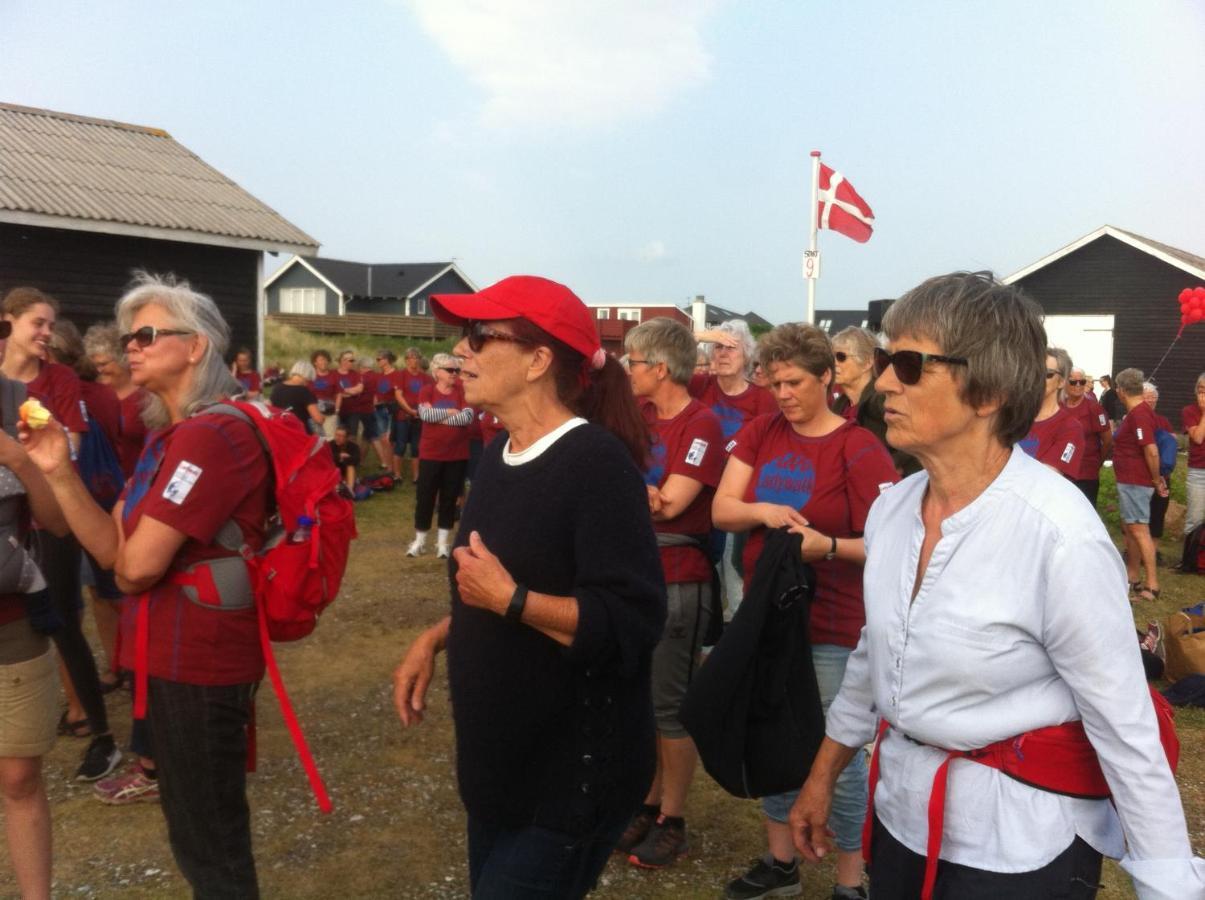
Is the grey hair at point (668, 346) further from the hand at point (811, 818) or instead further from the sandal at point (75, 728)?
the sandal at point (75, 728)

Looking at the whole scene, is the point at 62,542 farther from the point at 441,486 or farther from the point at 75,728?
the point at 441,486

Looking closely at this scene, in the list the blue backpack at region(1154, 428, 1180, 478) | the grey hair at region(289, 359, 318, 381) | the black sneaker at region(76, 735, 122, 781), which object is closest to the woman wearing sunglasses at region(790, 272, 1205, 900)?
the black sneaker at region(76, 735, 122, 781)

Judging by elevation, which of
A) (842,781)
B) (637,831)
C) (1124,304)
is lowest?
(637,831)

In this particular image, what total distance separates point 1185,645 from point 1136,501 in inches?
127

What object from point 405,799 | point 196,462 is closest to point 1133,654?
point 196,462

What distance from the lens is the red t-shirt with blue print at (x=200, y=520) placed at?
244cm

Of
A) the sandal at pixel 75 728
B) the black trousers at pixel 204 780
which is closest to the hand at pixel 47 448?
the black trousers at pixel 204 780

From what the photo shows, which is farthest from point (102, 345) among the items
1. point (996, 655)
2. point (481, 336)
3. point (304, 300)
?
point (304, 300)

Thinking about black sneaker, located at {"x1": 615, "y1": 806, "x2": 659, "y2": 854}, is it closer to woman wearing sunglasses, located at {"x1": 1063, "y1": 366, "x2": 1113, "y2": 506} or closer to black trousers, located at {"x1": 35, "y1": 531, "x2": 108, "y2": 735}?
black trousers, located at {"x1": 35, "y1": 531, "x2": 108, "y2": 735}

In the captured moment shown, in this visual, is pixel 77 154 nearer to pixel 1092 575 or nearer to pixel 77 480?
pixel 77 480

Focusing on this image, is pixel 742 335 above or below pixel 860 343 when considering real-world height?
above

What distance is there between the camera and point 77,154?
1410 cm

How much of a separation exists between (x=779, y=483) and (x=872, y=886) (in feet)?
5.61

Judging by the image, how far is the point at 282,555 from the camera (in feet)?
8.46
